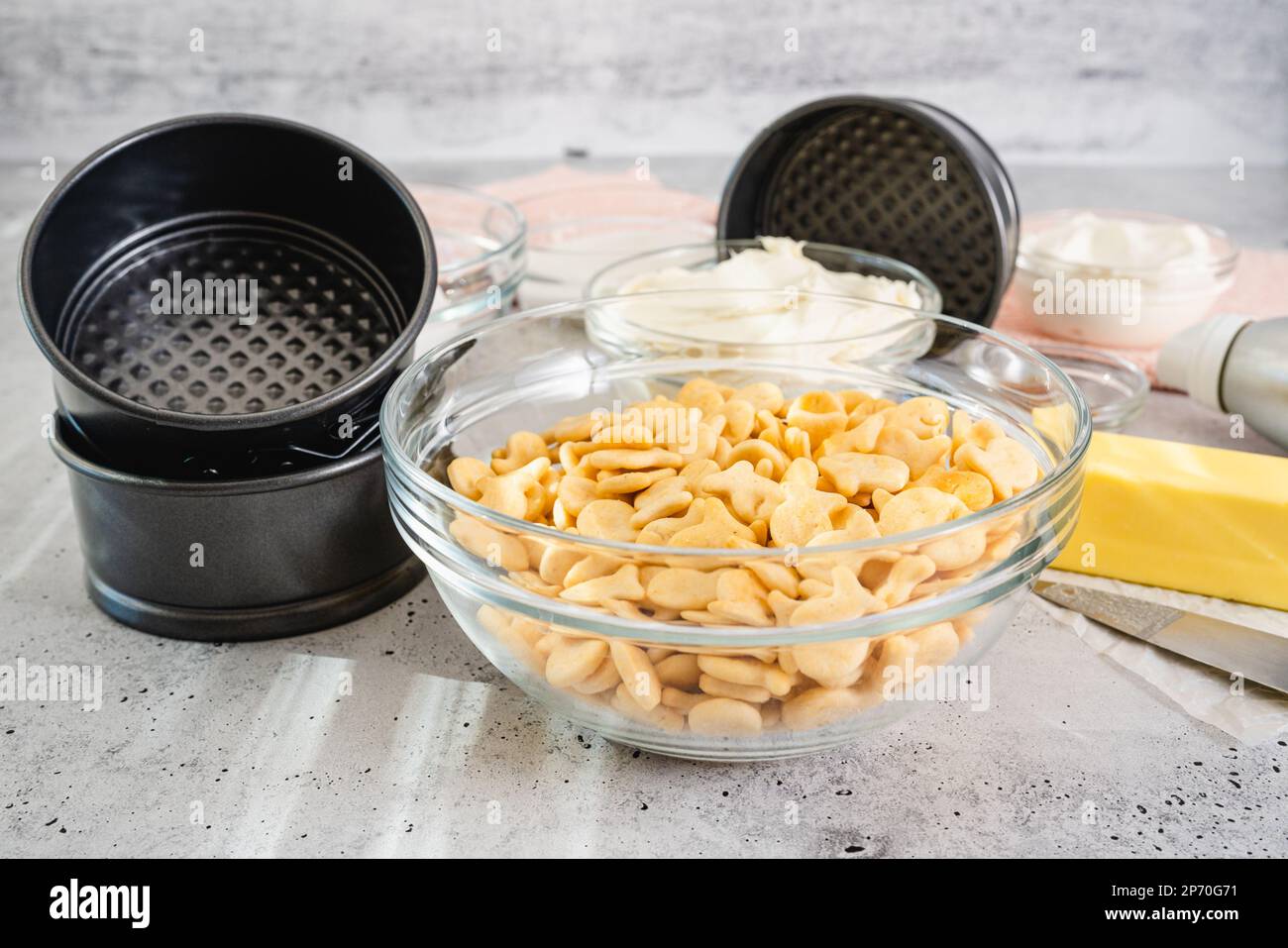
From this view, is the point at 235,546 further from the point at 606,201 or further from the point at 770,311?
the point at 606,201

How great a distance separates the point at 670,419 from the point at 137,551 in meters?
0.30

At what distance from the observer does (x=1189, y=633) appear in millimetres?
702

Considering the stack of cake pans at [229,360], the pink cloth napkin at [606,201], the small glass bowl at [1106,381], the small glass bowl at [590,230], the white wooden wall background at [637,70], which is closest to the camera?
the stack of cake pans at [229,360]

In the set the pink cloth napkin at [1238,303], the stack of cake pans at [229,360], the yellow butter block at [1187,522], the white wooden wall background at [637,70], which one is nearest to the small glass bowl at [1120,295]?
the pink cloth napkin at [1238,303]

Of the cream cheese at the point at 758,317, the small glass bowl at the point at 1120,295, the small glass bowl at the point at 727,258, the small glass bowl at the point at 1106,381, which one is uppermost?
the cream cheese at the point at 758,317

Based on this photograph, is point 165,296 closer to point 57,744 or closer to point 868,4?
point 57,744

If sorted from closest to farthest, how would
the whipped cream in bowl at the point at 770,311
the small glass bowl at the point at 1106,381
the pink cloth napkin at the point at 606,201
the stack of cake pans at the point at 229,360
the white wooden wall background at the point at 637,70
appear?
the stack of cake pans at the point at 229,360 → the whipped cream in bowl at the point at 770,311 → the small glass bowl at the point at 1106,381 → the pink cloth napkin at the point at 606,201 → the white wooden wall background at the point at 637,70

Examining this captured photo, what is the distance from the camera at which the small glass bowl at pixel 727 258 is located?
3.30ft

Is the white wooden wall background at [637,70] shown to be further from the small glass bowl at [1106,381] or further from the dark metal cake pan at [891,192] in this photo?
the small glass bowl at [1106,381]

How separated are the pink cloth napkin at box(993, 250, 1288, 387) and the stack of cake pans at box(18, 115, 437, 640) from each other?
2.01 ft

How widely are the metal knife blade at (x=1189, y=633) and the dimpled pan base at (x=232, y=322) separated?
442 mm

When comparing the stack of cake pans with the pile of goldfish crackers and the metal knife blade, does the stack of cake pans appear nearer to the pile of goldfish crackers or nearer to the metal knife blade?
the pile of goldfish crackers

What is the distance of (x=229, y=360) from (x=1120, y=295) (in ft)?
2.45

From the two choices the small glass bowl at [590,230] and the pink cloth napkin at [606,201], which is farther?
the pink cloth napkin at [606,201]
